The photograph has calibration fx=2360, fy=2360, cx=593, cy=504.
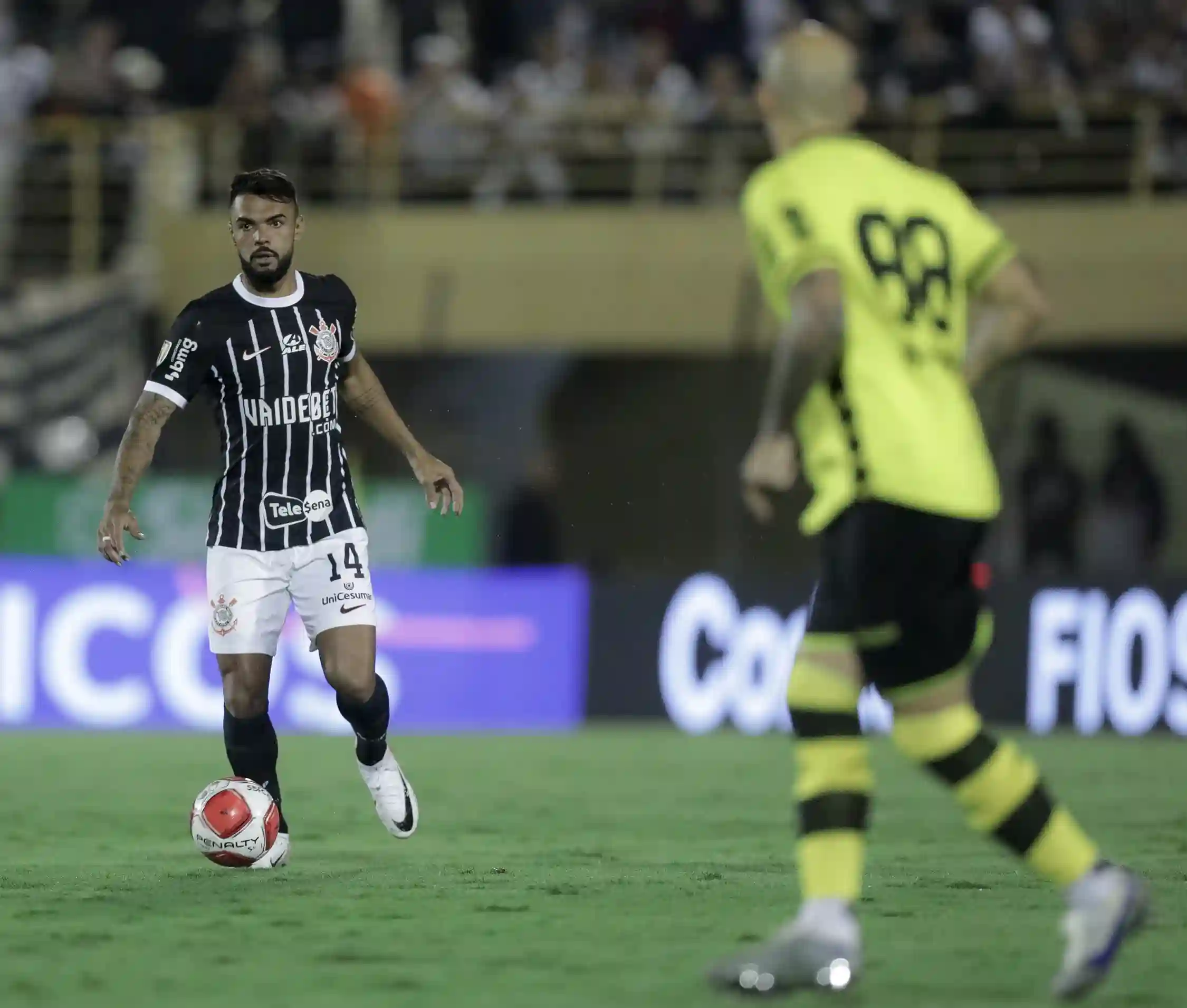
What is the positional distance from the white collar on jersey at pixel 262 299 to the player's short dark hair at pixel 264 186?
31 cm

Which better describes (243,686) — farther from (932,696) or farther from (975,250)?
(975,250)

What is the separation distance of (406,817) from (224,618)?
2.93 ft

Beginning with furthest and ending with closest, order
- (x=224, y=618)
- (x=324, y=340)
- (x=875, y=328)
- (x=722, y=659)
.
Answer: (x=722, y=659)
(x=324, y=340)
(x=224, y=618)
(x=875, y=328)

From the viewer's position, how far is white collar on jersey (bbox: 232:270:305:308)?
23.5ft

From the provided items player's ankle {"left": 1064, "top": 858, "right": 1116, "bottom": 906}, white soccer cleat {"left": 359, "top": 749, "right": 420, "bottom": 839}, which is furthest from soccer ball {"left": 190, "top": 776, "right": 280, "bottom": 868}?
player's ankle {"left": 1064, "top": 858, "right": 1116, "bottom": 906}

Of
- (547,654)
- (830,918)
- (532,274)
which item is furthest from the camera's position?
(532,274)

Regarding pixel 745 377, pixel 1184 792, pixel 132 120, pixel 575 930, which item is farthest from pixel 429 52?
pixel 575 930

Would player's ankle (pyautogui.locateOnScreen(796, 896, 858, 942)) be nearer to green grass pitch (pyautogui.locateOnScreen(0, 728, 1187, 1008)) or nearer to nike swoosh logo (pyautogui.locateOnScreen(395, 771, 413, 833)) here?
green grass pitch (pyautogui.locateOnScreen(0, 728, 1187, 1008))

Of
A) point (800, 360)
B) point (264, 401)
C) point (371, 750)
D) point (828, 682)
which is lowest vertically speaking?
point (828, 682)

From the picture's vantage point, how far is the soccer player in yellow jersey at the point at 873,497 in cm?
472

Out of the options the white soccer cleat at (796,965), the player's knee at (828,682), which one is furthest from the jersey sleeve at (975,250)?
the white soccer cleat at (796,965)

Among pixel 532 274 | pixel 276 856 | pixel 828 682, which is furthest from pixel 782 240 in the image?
pixel 532 274

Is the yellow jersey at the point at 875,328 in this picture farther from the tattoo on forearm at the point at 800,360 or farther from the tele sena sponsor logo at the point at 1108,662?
the tele sena sponsor logo at the point at 1108,662

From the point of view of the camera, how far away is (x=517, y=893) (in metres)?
6.42
